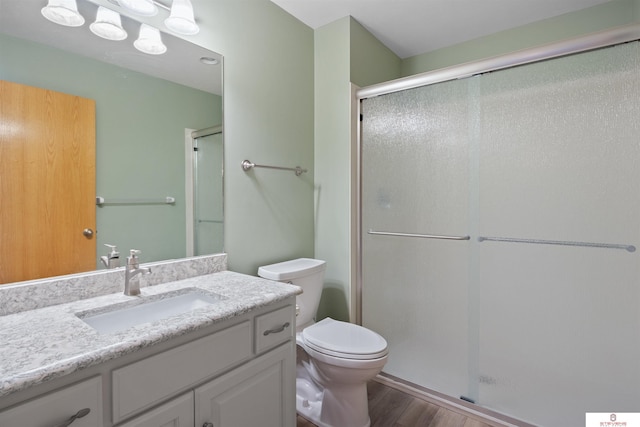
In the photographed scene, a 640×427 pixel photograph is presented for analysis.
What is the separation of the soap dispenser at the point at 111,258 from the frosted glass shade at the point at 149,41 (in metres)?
0.86

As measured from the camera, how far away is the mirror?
1.13 m

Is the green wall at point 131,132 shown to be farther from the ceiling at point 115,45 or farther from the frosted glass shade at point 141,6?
the frosted glass shade at point 141,6

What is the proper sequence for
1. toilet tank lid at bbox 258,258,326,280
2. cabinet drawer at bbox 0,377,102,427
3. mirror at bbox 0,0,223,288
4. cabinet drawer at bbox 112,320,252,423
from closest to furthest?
cabinet drawer at bbox 0,377,102,427, cabinet drawer at bbox 112,320,252,423, mirror at bbox 0,0,223,288, toilet tank lid at bbox 258,258,326,280

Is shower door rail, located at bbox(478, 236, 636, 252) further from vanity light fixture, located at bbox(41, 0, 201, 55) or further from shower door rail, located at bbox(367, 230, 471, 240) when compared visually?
vanity light fixture, located at bbox(41, 0, 201, 55)

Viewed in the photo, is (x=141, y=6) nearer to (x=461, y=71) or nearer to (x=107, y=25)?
(x=107, y=25)

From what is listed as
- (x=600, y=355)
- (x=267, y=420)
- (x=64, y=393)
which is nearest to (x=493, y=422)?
(x=600, y=355)

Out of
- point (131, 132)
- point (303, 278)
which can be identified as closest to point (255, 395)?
point (303, 278)

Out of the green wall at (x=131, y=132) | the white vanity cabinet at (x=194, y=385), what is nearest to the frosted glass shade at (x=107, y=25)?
the green wall at (x=131, y=132)

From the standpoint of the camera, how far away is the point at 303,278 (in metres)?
1.86

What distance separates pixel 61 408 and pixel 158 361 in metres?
0.22

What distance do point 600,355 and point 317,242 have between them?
1.65 meters

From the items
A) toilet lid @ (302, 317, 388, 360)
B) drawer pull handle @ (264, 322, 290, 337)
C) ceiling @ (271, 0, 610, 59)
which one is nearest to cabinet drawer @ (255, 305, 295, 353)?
drawer pull handle @ (264, 322, 290, 337)

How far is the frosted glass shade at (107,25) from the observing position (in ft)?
4.17

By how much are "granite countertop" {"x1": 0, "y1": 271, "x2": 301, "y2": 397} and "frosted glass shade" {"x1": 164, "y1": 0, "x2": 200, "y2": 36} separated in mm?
1182
